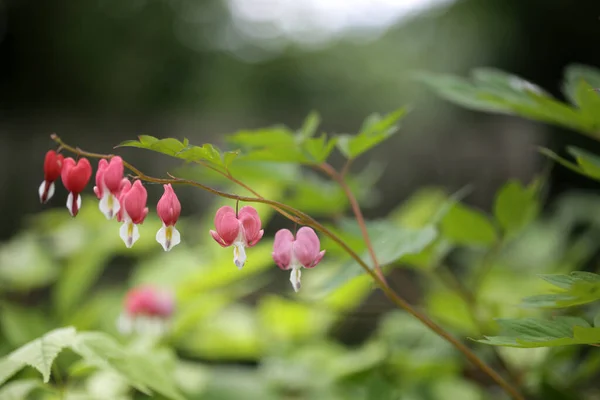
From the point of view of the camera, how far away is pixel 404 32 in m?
5.75

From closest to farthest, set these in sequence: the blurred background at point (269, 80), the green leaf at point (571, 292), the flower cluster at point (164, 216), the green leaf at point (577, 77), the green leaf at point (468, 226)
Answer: the green leaf at point (571, 292) → the flower cluster at point (164, 216) → the green leaf at point (577, 77) → the green leaf at point (468, 226) → the blurred background at point (269, 80)

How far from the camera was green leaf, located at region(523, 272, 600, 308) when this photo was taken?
512 mm

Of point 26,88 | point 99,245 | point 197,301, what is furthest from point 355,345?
point 26,88

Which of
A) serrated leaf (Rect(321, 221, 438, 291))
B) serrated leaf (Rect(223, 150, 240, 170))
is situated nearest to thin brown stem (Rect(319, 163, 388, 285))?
serrated leaf (Rect(321, 221, 438, 291))

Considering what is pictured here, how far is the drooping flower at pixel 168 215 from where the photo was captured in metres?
0.61

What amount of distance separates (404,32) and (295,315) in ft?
15.9

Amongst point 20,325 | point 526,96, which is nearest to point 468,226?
point 526,96

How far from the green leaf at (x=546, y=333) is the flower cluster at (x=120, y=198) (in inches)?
13.6

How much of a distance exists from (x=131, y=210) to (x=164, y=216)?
0.12 feet

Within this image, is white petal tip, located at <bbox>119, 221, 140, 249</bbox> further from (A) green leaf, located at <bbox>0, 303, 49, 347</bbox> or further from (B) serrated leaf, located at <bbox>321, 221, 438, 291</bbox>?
(A) green leaf, located at <bbox>0, 303, 49, 347</bbox>

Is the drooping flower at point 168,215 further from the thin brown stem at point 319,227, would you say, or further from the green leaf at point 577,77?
the green leaf at point 577,77

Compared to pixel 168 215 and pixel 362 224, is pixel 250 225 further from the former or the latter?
pixel 362 224

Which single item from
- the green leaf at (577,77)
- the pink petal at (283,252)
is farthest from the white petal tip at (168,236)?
the green leaf at (577,77)

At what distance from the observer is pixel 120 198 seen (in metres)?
0.63
